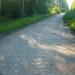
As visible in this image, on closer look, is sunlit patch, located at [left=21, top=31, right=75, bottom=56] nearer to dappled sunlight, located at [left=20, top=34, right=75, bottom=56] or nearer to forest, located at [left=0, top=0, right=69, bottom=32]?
dappled sunlight, located at [left=20, top=34, right=75, bottom=56]

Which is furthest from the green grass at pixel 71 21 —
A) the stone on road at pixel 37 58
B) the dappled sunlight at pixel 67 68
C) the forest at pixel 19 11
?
the dappled sunlight at pixel 67 68

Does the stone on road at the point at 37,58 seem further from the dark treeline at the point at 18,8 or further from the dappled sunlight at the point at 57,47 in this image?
the dark treeline at the point at 18,8

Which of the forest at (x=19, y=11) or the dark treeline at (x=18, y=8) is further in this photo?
the dark treeline at (x=18, y=8)

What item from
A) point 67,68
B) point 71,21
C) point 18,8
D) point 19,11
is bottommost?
point 67,68

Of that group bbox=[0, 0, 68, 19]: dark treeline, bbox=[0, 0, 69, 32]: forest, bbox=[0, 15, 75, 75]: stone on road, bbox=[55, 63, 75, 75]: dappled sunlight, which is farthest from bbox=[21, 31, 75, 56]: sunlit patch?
bbox=[0, 0, 68, 19]: dark treeline

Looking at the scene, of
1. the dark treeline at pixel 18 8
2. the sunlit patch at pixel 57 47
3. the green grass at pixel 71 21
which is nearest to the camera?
the sunlit patch at pixel 57 47

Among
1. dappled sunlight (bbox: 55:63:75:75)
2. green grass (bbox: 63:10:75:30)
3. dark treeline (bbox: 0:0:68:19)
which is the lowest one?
dappled sunlight (bbox: 55:63:75:75)

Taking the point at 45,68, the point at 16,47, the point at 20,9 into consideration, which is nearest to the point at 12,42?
the point at 16,47

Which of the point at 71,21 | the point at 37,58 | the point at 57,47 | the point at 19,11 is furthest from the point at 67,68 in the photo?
the point at 19,11

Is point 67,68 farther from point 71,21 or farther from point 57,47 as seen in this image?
point 71,21

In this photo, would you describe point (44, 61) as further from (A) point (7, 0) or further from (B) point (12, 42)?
(A) point (7, 0)

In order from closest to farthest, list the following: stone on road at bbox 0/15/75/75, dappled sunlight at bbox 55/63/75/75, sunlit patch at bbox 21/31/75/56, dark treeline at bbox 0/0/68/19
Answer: dappled sunlight at bbox 55/63/75/75 → stone on road at bbox 0/15/75/75 → sunlit patch at bbox 21/31/75/56 → dark treeline at bbox 0/0/68/19

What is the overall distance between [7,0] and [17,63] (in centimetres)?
2384

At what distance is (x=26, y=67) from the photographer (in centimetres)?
927
